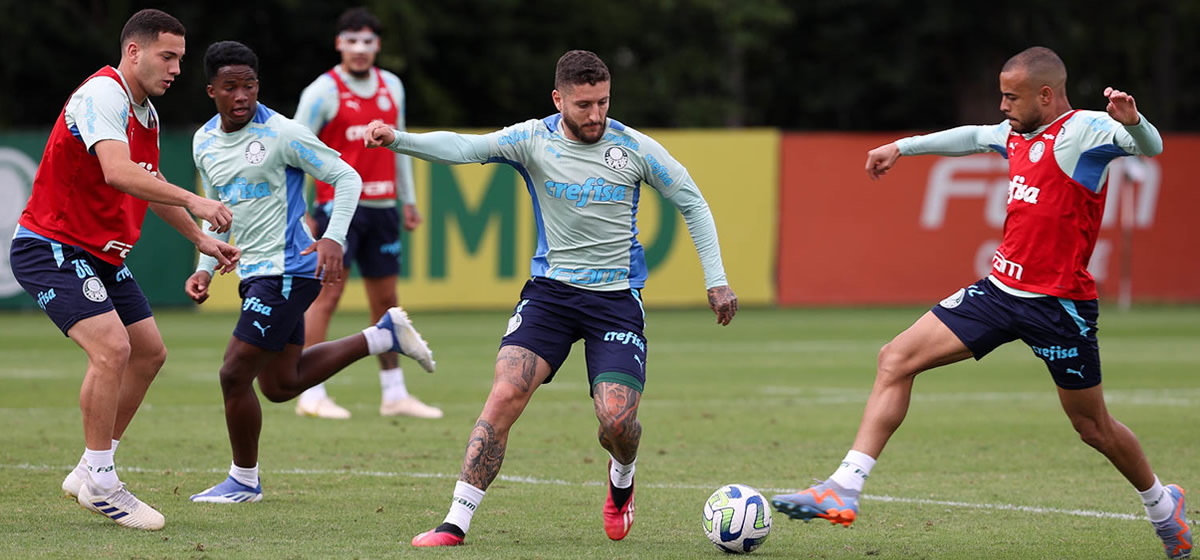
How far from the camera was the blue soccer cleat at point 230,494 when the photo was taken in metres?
7.43

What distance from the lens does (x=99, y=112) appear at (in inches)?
258

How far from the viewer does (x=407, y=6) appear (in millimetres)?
26047

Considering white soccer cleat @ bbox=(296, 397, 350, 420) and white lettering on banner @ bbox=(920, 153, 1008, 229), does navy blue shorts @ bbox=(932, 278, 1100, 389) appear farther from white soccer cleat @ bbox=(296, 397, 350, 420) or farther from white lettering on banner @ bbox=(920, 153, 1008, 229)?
white lettering on banner @ bbox=(920, 153, 1008, 229)

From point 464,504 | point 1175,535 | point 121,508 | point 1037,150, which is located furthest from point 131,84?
point 1175,535

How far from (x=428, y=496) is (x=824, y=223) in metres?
14.8

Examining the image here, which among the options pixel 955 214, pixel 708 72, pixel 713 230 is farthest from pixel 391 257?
pixel 708 72

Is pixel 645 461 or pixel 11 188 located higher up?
pixel 11 188

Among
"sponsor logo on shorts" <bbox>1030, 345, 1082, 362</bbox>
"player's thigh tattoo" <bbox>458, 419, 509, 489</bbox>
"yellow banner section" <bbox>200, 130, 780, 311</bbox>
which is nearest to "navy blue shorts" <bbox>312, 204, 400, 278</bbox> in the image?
"player's thigh tattoo" <bbox>458, 419, 509, 489</bbox>

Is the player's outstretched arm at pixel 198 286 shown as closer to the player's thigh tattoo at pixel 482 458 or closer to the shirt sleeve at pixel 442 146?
the shirt sleeve at pixel 442 146

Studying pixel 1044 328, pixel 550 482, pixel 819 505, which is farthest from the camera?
pixel 550 482

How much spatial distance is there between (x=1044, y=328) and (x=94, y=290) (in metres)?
4.01

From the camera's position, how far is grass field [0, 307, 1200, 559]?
21.7 feet

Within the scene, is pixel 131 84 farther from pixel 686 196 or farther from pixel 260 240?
pixel 686 196

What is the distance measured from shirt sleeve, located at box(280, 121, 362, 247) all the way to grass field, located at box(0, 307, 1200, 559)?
54.5 inches
